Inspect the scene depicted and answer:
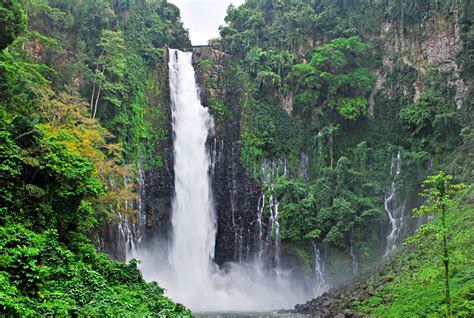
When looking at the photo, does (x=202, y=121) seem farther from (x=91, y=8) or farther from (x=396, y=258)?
(x=396, y=258)

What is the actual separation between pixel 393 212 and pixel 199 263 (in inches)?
453

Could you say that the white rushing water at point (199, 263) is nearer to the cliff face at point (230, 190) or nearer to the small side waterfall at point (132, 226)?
the cliff face at point (230, 190)

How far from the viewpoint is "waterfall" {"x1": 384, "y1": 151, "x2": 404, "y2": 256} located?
21.4 m

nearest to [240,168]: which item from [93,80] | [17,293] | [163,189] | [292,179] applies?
[292,179]

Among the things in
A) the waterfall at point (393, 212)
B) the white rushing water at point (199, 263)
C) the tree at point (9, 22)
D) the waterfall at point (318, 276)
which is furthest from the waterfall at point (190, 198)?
the tree at point (9, 22)

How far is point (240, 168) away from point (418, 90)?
12.1 metres

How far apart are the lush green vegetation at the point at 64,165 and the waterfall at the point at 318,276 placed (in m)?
11.7

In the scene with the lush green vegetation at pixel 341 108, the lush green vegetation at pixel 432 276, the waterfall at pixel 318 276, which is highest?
the lush green vegetation at pixel 341 108

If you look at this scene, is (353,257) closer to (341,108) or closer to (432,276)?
(341,108)

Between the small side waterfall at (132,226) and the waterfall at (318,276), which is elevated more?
the small side waterfall at (132,226)

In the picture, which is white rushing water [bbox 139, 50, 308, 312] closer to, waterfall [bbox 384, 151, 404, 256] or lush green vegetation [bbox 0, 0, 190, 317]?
lush green vegetation [bbox 0, 0, 190, 317]

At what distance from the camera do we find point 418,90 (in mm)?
25062

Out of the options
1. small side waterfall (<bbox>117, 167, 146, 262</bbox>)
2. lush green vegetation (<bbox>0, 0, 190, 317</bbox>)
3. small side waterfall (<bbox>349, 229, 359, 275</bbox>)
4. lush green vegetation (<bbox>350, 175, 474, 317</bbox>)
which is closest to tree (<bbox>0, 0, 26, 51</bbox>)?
lush green vegetation (<bbox>0, 0, 190, 317</bbox>)

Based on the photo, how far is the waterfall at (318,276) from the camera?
2284cm
